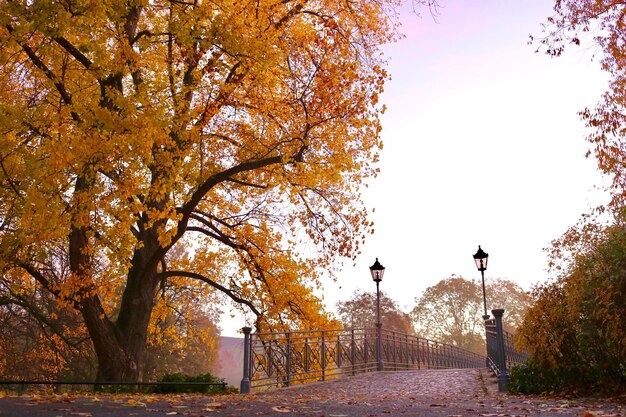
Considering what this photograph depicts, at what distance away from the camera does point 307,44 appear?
532 inches

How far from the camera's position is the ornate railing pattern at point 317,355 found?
13.0 m

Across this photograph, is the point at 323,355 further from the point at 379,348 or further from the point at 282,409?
the point at 282,409

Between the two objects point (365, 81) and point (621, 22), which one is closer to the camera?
point (365, 81)

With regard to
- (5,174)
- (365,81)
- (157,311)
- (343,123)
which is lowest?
(157,311)

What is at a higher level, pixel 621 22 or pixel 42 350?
pixel 621 22

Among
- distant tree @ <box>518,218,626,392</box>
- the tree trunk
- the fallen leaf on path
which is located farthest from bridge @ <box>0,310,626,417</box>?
the tree trunk

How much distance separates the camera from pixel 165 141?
1095cm

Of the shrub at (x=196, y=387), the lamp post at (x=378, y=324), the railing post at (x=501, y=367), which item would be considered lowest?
the shrub at (x=196, y=387)

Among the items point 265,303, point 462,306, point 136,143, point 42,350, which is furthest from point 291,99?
point 462,306

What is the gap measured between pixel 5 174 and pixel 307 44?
734cm

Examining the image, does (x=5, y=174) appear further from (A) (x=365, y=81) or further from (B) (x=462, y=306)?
(B) (x=462, y=306)

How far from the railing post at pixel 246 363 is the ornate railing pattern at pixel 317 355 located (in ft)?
0.08

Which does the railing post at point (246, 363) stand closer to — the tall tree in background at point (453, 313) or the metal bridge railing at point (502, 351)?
the metal bridge railing at point (502, 351)

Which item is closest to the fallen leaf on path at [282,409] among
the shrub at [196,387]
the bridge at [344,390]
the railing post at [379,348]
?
the bridge at [344,390]
